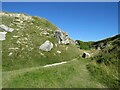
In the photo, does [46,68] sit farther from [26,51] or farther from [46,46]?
[46,46]

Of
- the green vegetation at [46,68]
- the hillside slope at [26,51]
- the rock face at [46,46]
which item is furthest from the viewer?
the rock face at [46,46]

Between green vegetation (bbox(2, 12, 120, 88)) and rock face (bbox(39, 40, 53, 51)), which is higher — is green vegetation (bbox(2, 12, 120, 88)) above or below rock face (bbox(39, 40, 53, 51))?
below

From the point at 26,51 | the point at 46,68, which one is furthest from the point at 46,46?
the point at 46,68

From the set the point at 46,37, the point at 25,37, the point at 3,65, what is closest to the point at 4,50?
the point at 3,65

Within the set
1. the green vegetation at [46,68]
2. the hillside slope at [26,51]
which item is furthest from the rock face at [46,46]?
the green vegetation at [46,68]

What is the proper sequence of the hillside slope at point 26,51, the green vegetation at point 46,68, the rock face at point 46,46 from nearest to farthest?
the green vegetation at point 46,68
the hillside slope at point 26,51
the rock face at point 46,46

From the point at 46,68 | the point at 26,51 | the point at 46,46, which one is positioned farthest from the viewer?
the point at 46,46

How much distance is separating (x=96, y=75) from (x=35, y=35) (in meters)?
30.1

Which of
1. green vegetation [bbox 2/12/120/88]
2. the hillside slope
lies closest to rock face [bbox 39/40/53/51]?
the hillside slope

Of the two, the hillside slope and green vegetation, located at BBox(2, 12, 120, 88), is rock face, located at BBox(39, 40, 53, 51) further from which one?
green vegetation, located at BBox(2, 12, 120, 88)

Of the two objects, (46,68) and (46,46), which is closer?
(46,68)

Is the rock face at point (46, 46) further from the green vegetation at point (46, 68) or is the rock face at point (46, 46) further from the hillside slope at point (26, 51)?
the green vegetation at point (46, 68)

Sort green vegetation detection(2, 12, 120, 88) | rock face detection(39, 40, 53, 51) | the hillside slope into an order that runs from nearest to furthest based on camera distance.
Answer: green vegetation detection(2, 12, 120, 88)
the hillside slope
rock face detection(39, 40, 53, 51)

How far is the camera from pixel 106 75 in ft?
37.9
